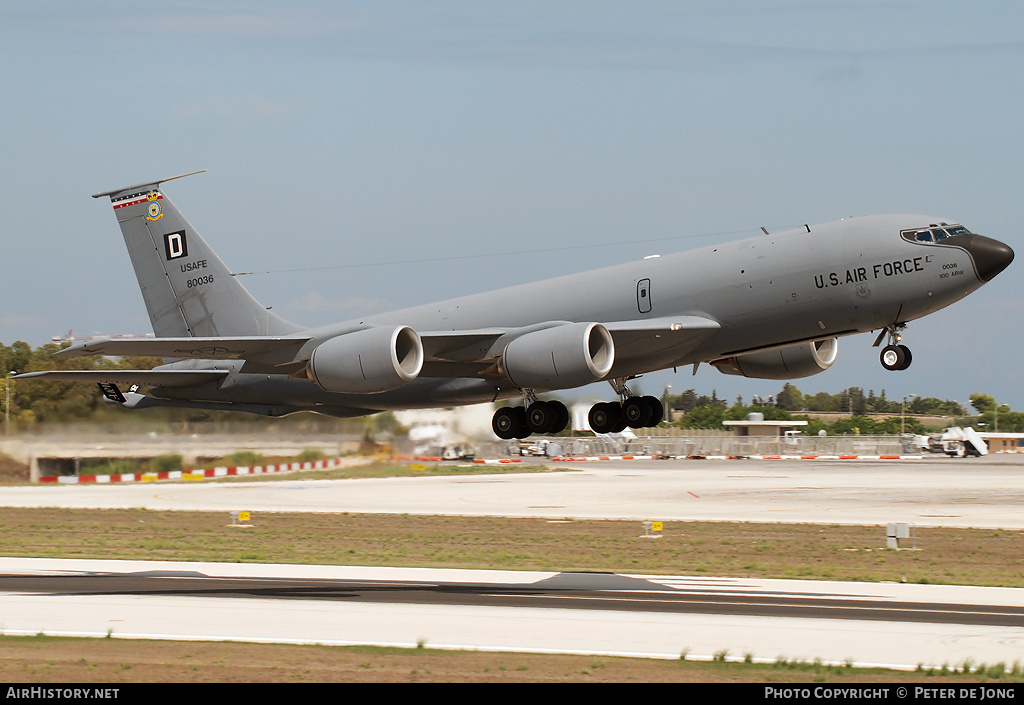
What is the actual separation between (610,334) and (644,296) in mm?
2041

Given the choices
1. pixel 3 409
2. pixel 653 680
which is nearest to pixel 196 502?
pixel 3 409

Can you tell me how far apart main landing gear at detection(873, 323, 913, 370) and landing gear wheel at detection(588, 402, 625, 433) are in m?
8.12

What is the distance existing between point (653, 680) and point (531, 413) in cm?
1271

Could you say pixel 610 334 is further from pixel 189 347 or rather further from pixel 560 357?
pixel 189 347

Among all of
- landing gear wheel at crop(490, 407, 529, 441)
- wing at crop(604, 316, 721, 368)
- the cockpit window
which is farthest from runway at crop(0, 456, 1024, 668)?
the cockpit window

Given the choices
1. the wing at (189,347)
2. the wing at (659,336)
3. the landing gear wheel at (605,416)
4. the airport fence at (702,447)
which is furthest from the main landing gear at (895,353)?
the airport fence at (702,447)

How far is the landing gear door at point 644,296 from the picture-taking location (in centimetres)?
3195

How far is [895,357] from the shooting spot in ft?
96.1

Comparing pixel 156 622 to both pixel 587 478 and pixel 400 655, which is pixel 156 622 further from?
pixel 587 478

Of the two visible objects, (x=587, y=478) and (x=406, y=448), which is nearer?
(x=406, y=448)

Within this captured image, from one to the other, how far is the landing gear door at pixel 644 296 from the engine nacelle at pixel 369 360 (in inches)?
239

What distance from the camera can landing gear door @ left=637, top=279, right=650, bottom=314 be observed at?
3195 centimetres

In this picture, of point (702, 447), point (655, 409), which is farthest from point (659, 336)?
point (702, 447)

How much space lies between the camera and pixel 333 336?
112ft
